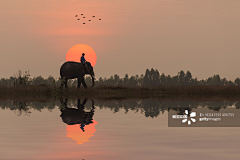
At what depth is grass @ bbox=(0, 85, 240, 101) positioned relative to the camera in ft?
87.1

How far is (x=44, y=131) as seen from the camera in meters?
9.54

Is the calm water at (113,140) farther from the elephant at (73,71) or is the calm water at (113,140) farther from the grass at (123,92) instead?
the elephant at (73,71)

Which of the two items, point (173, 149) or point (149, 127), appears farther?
point (149, 127)

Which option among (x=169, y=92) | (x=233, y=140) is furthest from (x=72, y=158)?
(x=169, y=92)

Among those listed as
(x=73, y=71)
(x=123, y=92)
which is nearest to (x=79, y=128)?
(x=73, y=71)

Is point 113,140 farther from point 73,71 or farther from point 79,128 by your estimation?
point 73,71

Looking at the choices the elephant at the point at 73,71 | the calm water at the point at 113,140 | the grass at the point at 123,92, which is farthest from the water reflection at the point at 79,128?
the elephant at the point at 73,71

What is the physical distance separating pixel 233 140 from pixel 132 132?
2634 millimetres

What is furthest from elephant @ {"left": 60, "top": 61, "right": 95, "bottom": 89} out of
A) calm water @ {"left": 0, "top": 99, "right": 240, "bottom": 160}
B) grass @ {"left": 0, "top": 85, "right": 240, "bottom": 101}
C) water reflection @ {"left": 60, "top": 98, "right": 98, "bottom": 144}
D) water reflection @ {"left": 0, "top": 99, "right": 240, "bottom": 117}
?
calm water @ {"left": 0, "top": 99, "right": 240, "bottom": 160}

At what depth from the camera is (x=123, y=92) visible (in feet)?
105

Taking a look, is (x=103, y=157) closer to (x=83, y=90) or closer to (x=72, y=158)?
(x=72, y=158)

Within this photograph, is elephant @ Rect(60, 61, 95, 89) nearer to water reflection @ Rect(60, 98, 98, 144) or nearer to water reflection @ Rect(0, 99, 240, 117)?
water reflection @ Rect(0, 99, 240, 117)

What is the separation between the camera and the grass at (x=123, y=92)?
2655cm

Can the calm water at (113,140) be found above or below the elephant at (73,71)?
below
